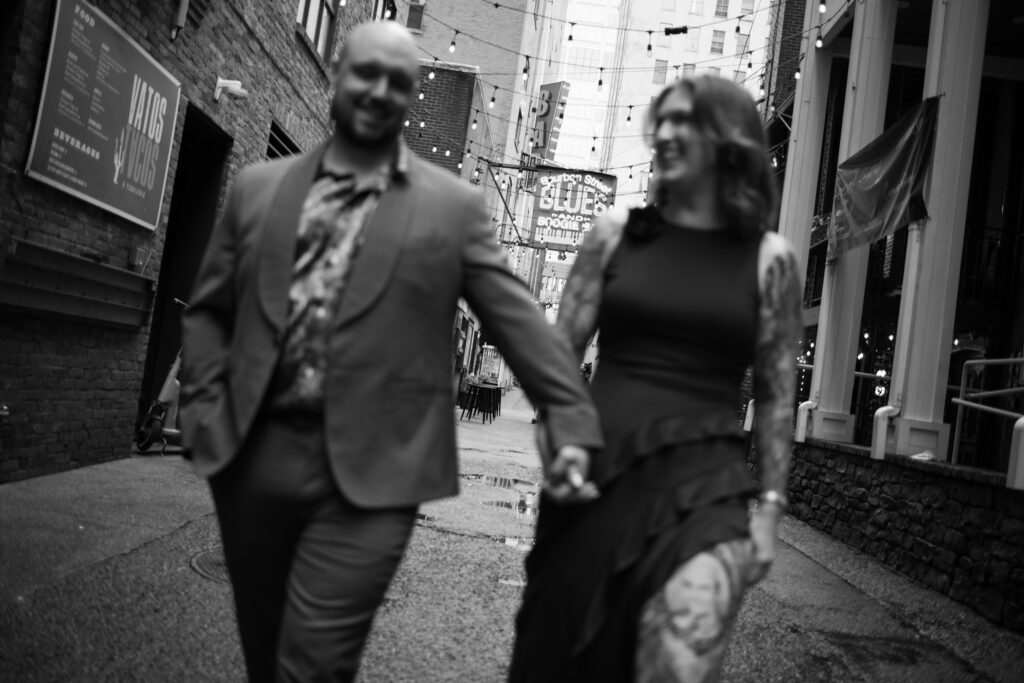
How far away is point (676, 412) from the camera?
254 centimetres

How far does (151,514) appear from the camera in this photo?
277 inches

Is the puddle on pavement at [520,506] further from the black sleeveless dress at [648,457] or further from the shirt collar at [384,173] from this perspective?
the shirt collar at [384,173]

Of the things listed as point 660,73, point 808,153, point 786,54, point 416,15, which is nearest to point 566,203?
point 786,54

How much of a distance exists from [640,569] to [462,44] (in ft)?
136

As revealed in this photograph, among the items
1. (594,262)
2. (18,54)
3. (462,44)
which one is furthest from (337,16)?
(462,44)

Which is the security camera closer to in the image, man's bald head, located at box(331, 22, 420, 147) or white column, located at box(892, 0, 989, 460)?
white column, located at box(892, 0, 989, 460)

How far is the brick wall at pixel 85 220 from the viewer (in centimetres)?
703

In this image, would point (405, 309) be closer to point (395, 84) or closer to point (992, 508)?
point (395, 84)

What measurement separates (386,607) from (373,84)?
3.53 meters

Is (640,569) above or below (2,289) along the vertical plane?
below

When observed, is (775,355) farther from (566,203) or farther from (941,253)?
Answer: (566,203)

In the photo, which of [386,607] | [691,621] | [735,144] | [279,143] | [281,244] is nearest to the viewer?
[691,621]

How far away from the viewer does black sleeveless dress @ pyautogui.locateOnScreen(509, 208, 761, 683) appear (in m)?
2.45

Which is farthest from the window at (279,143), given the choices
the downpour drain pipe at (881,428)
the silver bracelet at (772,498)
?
the silver bracelet at (772,498)
